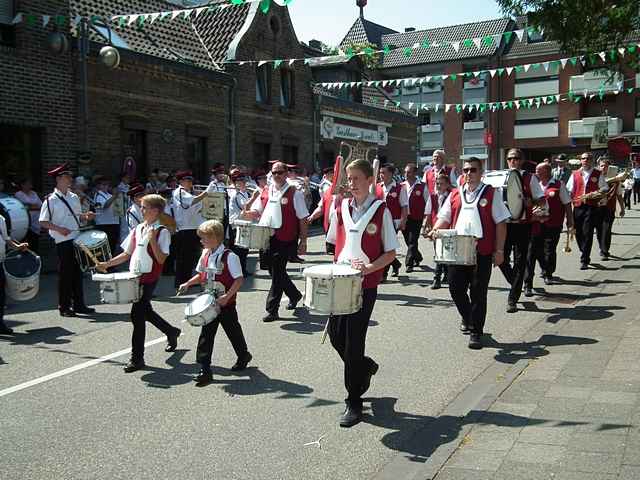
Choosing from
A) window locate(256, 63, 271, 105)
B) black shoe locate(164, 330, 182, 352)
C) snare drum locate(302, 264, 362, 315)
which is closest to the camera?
snare drum locate(302, 264, 362, 315)

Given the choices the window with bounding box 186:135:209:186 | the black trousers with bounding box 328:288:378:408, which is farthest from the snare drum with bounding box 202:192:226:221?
the window with bounding box 186:135:209:186

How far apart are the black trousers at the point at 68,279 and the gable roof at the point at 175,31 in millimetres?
10135

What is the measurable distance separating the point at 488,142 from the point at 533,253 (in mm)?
44432

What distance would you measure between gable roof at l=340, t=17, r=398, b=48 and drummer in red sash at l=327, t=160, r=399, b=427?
53.3 m

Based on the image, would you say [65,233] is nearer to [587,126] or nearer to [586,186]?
[586,186]

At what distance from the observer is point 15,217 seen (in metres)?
12.6

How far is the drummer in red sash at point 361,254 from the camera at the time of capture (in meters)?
5.50

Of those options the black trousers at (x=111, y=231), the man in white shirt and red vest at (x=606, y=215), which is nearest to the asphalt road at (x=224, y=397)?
the man in white shirt and red vest at (x=606, y=215)

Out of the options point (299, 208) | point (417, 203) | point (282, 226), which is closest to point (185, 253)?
point (282, 226)

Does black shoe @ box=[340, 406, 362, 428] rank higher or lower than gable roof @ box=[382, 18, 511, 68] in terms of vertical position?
lower

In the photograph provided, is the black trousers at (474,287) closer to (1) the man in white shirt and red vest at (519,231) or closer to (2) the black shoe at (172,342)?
(1) the man in white shirt and red vest at (519,231)

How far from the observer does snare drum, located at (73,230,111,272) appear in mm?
9229

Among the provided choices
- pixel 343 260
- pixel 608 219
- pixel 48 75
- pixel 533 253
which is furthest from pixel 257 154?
pixel 343 260

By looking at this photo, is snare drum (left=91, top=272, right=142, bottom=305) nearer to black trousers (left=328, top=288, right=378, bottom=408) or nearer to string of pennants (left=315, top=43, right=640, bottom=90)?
black trousers (left=328, top=288, right=378, bottom=408)
